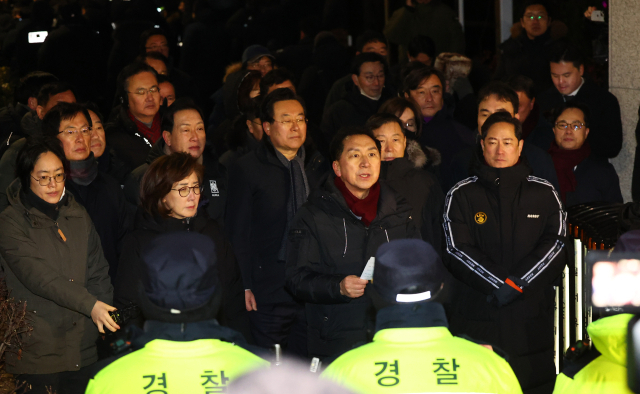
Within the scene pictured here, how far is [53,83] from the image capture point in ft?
23.5

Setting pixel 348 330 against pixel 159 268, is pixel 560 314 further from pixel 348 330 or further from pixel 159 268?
pixel 159 268

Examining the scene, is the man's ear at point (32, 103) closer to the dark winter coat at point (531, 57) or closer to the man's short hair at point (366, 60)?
the man's short hair at point (366, 60)

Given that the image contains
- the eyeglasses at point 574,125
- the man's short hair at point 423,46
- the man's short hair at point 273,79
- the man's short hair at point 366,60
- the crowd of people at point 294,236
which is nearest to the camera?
the crowd of people at point 294,236

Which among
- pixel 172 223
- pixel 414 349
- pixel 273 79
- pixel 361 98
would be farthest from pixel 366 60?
pixel 414 349

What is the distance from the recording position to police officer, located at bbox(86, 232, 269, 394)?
2.89m

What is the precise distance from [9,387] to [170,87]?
301cm

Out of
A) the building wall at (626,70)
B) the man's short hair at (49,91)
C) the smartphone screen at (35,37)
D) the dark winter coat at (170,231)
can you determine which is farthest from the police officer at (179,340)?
the smartphone screen at (35,37)

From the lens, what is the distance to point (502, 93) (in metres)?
6.41

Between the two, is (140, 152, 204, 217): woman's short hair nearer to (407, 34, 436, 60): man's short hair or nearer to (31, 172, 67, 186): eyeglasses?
(31, 172, 67, 186): eyeglasses

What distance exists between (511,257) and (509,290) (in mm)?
265

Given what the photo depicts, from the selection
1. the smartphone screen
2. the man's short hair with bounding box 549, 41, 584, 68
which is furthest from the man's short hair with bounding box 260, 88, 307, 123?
the smartphone screen

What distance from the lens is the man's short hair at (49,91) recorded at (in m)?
7.00

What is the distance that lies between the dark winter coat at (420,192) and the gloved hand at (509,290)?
2.10ft

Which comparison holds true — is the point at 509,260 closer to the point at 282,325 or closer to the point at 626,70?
the point at 282,325
